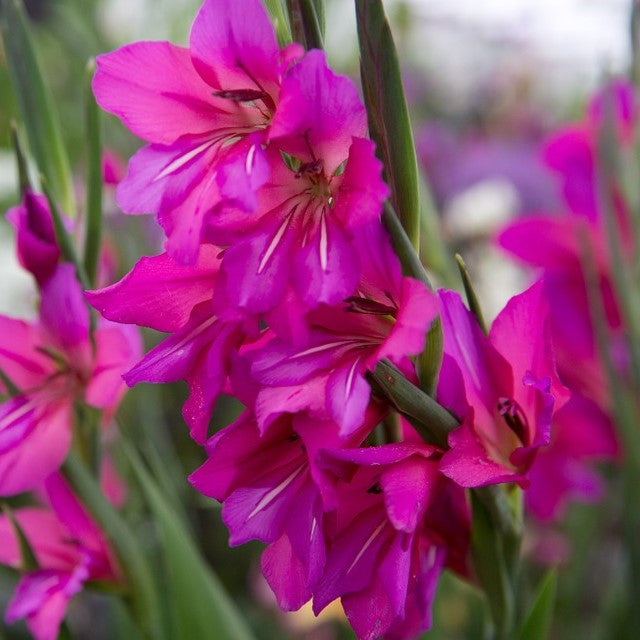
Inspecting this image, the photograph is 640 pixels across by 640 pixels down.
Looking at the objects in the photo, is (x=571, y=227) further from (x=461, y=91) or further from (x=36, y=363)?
(x=461, y=91)

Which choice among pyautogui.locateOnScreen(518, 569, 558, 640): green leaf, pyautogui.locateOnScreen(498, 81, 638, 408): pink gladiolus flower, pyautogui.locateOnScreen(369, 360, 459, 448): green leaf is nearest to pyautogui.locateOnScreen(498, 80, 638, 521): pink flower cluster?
pyautogui.locateOnScreen(498, 81, 638, 408): pink gladiolus flower

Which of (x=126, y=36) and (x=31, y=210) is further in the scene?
(x=126, y=36)

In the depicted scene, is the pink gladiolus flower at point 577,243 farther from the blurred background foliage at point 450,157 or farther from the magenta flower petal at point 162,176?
the magenta flower petal at point 162,176

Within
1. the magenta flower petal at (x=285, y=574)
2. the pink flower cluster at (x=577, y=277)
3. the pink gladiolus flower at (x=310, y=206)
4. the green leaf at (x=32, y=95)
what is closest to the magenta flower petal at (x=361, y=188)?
the pink gladiolus flower at (x=310, y=206)

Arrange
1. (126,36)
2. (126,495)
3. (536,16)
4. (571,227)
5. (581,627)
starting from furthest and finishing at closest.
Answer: (536,16)
(126,36)
(581,627)
(126,495)
(571,227)

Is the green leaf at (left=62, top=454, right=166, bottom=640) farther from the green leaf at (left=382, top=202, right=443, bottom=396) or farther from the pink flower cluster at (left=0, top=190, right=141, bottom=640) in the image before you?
the green leaf at (left=382, top=202, right=443, bottom=396)

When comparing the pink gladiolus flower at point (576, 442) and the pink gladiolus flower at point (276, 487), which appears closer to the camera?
the pink gladiolus flower at point (276, 487)

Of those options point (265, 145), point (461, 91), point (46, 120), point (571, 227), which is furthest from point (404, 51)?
point (265, 145)
